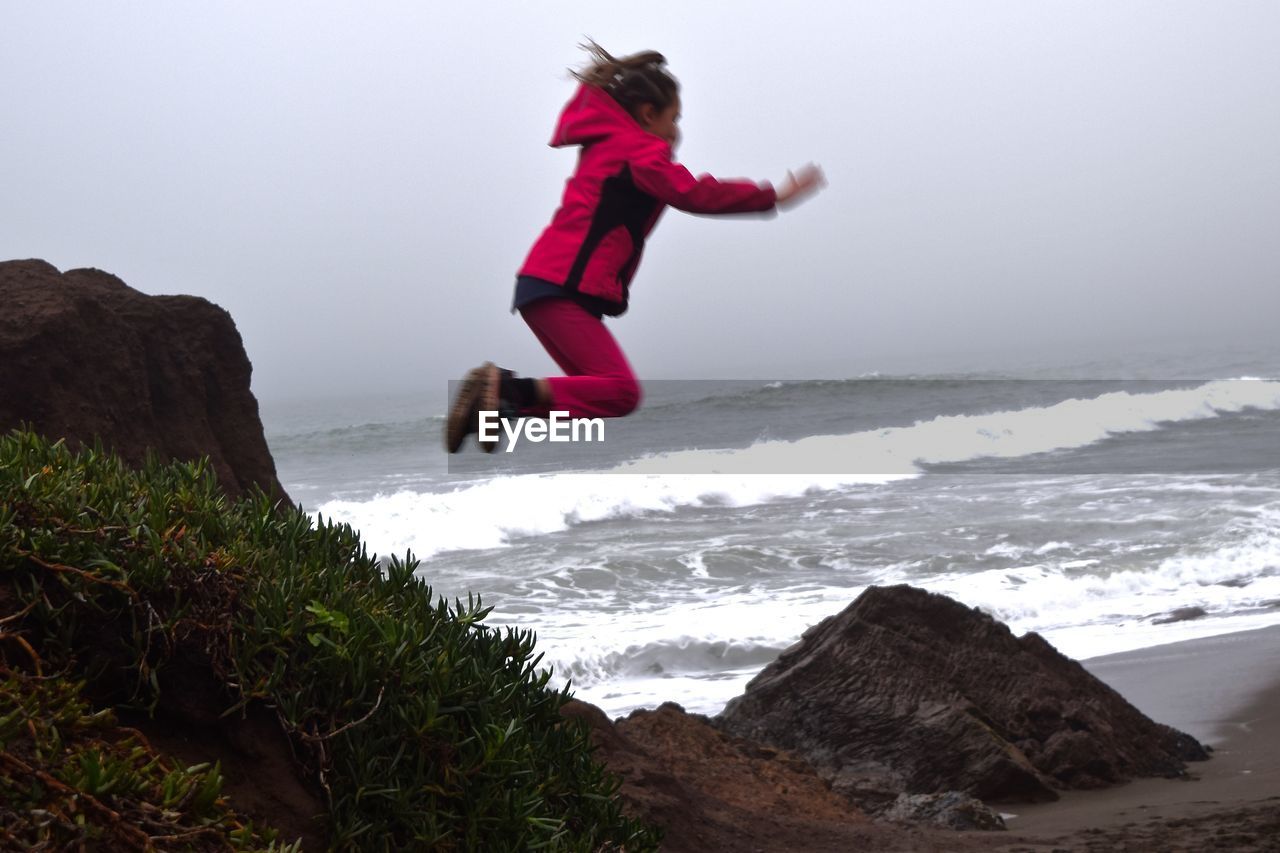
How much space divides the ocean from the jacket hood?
198cm

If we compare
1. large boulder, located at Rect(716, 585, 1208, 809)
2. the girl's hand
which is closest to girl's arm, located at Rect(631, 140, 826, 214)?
the girl's hand

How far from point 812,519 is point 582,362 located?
62.6 ft

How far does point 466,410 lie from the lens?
3.59 m

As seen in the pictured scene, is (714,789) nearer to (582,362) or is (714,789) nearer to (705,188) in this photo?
(582,362)

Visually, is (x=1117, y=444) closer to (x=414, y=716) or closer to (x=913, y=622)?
(x=913, y=622)

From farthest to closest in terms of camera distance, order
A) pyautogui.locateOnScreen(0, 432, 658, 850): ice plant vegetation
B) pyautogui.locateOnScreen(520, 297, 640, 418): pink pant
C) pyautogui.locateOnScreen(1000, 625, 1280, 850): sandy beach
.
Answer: pyautogui.locateOnScreen(1000, 625, 1280, 850): sandy beach → pyautogui.locateOnScreen(520, 297, 640, 418): pink pant → pyautogui.locateOnScreen(0, 432, 658, 850): ice plant vegetation

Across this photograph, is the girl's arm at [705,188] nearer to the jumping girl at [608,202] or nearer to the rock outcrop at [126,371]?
the jumping girl at [608,202]

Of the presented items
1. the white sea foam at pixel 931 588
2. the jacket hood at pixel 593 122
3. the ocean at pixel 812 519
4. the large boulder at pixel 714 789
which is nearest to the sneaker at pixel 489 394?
the jacket hood at pixel 593 122

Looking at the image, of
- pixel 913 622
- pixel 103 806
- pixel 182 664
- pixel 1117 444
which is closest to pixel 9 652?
pixel 182 664

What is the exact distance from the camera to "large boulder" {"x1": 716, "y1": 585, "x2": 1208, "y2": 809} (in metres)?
7.84

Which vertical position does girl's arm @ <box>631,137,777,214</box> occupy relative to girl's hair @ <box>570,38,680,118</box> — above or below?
below
